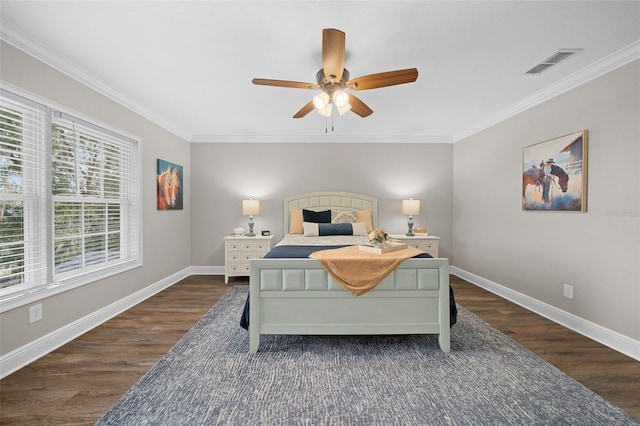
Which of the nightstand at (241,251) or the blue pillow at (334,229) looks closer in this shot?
the blue pillow at (334,229)

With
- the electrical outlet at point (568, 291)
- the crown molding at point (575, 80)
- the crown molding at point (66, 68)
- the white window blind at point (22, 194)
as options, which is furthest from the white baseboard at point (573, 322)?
the crown molding at point (66, 68)

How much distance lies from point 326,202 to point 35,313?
3825mm

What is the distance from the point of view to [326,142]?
16.8 feet

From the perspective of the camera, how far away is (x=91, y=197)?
298 centimetres

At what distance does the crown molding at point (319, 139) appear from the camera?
5.04 m

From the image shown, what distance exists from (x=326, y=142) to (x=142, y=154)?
113 inches

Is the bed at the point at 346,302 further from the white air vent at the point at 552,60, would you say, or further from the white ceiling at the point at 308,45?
the white air vent at the point at 552,60

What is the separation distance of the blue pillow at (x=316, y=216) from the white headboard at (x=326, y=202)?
0.30 metres

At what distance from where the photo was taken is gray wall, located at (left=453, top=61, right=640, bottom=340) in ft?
7.82

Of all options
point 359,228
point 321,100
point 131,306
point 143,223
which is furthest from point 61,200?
point 359,228

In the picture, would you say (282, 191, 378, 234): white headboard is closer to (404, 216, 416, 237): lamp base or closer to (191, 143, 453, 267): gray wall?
(191, 143, 453, 267): gray wall

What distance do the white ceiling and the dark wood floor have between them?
246 cm

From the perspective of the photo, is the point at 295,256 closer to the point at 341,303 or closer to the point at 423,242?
the point at 341,303

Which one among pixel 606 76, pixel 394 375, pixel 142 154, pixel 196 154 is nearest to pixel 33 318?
pixel 142 154
